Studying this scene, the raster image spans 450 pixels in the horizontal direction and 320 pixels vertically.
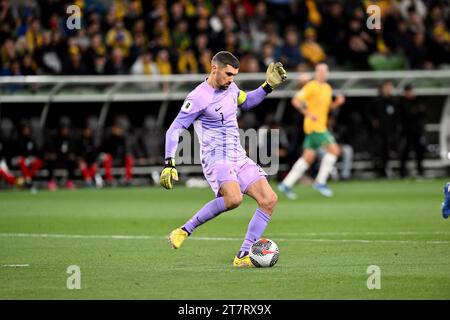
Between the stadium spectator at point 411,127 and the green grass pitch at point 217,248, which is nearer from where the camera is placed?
the green grass pitch at point 217,248

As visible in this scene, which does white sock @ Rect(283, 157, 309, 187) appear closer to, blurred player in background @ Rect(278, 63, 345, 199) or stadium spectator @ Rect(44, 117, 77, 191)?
blurred player in background @ Rect(278, 63, 345, 199)

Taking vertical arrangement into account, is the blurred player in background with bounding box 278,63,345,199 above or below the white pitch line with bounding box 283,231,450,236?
above

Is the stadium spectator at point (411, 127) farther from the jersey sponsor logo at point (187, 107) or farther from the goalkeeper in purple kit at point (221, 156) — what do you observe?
the jersey sponsor logo at point (187, 107)

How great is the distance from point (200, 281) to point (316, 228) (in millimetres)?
5711

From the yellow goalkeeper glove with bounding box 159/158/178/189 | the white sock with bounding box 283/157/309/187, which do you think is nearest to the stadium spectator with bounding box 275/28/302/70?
the white sock with bounding box 283/157/309/187

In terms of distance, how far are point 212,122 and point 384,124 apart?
16.1m

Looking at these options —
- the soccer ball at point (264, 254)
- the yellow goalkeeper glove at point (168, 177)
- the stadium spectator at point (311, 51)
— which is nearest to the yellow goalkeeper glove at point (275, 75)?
the yellow goalkeeper glove at point (168, 177)

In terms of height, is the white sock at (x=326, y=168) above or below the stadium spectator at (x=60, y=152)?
below

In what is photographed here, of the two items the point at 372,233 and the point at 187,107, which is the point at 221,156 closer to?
the point at 187,107

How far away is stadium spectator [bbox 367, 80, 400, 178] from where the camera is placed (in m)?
26.7

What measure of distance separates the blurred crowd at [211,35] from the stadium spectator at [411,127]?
1728 mm

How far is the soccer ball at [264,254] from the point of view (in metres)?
10.9

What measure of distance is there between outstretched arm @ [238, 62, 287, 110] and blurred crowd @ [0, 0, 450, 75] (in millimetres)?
13476

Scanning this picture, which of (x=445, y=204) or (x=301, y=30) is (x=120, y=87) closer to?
(x=301, y=30)
